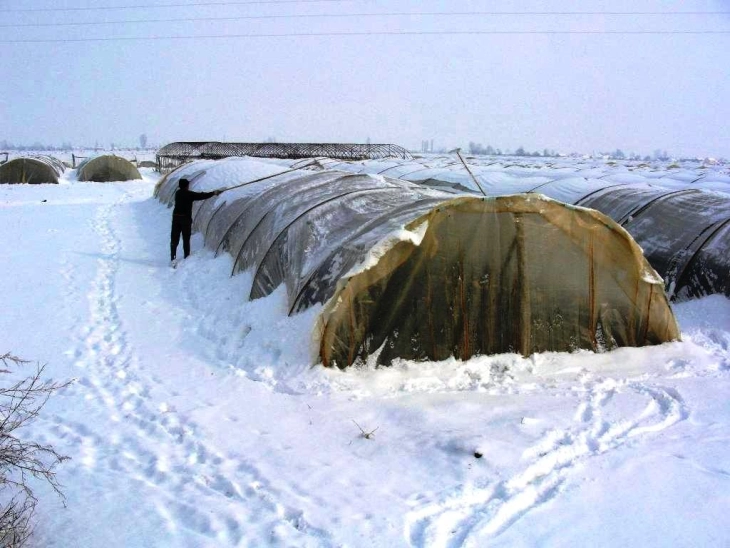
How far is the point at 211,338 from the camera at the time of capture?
274 inches

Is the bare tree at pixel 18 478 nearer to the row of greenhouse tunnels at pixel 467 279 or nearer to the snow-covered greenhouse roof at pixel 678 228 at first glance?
the row of greenhouse tunnels at pixel 467 279

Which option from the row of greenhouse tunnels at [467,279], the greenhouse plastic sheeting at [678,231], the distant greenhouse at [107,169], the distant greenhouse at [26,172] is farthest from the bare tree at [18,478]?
the distant greenhouse at [107,169]

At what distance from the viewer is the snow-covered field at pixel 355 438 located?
3.52 m

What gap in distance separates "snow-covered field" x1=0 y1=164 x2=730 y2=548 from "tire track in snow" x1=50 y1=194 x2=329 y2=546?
0.02 m

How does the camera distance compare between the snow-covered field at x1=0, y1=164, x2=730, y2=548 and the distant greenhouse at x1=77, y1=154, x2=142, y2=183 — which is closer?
the snow-covered field at x1=0, y1=164, x2=730, y2=548

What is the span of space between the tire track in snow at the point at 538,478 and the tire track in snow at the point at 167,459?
2.41 ft

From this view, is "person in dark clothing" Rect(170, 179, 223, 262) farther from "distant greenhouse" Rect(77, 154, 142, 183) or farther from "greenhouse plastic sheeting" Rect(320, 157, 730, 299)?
"distant greenhouse" Rect(77, 154, 142, 183)

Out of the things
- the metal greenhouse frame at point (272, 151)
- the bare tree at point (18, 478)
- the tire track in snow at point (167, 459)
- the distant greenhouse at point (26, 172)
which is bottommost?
the tire track in snow at point (167, 459)

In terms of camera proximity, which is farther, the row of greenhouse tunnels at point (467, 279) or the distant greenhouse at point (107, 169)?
the distant greenhouse at point (107, 169)

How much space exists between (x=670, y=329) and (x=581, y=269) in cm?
142

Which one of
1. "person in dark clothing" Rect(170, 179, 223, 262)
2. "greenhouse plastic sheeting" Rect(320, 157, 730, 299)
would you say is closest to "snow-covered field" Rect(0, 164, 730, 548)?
"greenhouse plastic sheeting" Rect(320, 157, 730, 299)

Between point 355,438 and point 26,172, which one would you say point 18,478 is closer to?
point 355,438

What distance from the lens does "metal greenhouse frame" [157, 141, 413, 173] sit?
138ft

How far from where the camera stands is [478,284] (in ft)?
20.7
